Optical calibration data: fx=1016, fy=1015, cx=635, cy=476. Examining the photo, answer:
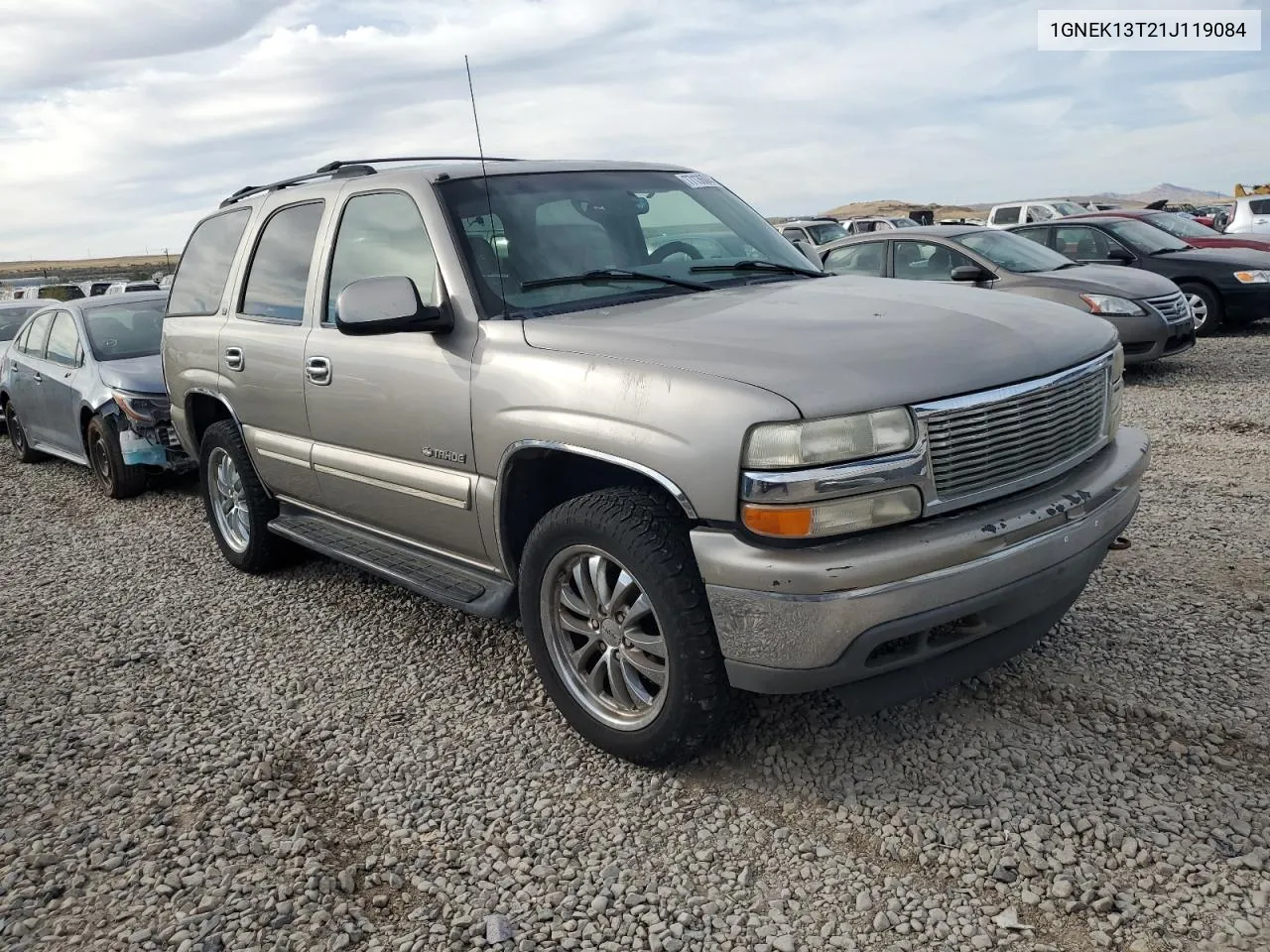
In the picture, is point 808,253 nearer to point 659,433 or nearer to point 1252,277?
point 659,433

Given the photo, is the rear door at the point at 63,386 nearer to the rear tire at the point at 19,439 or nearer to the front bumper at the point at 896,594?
the rear tire at the point at 19,439

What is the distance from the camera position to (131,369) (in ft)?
25.4

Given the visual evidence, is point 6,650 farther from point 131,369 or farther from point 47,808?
point 131,369

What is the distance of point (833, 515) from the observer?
2.63 metres

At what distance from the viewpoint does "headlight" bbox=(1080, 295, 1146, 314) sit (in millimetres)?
9148

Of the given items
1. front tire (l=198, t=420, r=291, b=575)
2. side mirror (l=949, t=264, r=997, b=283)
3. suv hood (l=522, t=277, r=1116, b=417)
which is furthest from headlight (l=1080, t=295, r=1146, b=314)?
front tire (l=198, t=420, r=291, b=575)

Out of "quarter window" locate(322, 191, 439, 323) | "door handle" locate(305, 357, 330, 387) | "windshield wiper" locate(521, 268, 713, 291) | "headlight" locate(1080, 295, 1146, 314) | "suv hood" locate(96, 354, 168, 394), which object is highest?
"quarter window" locate(322, 191, 439, 323)

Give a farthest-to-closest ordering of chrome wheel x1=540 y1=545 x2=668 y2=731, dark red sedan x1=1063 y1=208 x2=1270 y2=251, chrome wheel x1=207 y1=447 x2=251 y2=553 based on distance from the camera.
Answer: dark red sedan x1=1063 y1=208 x2=1270 y2=251 < chrome wheel x1=207 y1=447 x2=251 y2=553 < chrome wheel x1=540 y1=545 x2=668 y2=731

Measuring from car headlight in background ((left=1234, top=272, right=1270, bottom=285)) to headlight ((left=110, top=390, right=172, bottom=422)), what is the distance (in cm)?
1123

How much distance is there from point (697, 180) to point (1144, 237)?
31.6ft

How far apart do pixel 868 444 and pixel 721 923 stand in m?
1.26

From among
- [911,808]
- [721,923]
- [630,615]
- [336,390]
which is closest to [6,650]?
[336,390]

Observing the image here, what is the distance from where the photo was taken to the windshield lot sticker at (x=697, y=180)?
14.8 ft

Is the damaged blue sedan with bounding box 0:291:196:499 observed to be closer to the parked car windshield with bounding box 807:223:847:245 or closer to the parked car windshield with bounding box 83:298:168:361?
the parked car windshield with bounding box 83:298:168:361
